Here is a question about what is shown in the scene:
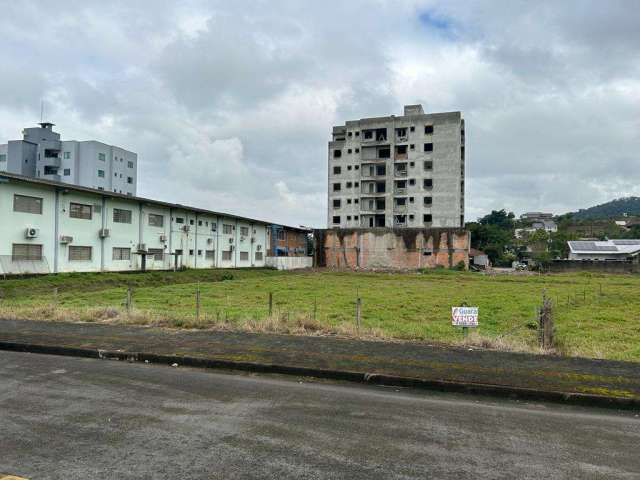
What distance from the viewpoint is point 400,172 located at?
225ft

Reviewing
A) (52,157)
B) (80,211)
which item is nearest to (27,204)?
(80,211)

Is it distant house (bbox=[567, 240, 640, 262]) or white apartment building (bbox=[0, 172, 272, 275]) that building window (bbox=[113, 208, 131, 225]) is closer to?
white apartment building (bbox=[0, 172, 272, 275])

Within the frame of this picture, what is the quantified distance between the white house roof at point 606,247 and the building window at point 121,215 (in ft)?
227

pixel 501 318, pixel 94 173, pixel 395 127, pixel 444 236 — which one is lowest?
pixel 501 318

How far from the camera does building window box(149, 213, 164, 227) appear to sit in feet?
129

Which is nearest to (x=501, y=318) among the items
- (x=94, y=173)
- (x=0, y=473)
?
(x=0, y=473)

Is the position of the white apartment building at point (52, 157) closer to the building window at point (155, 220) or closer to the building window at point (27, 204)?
the building window at point (155, 220)

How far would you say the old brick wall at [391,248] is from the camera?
55.6 metres

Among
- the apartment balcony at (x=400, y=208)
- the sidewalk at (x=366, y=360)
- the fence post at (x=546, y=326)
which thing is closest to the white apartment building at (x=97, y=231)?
the sidewalk at (x=366, y=360)

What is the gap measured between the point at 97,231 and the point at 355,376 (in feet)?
104

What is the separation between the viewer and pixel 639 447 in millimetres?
4539

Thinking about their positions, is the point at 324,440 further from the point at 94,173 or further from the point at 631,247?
the point at 631,247

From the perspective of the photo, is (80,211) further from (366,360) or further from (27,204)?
(366,360)

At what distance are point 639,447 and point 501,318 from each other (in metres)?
12.0
